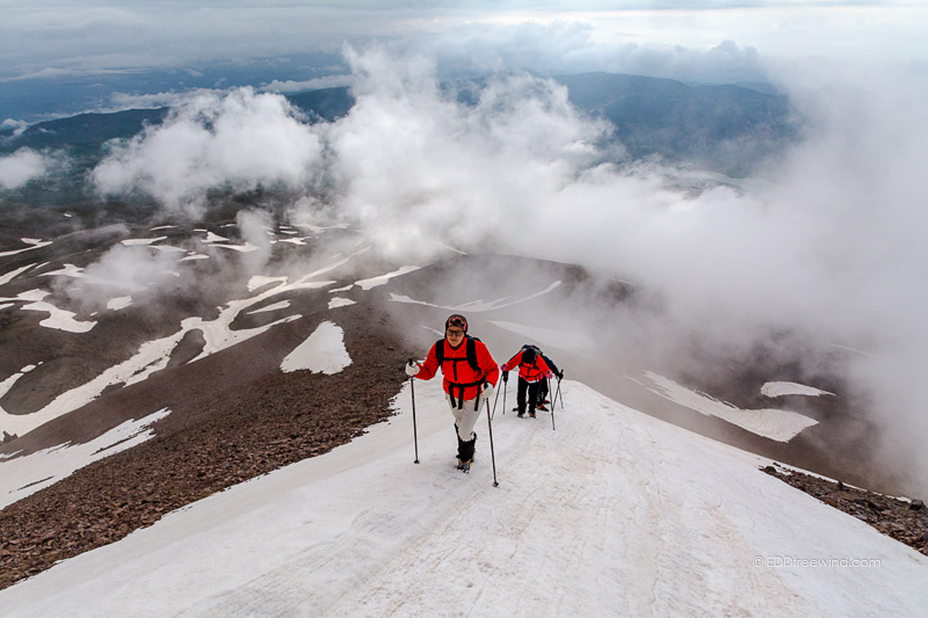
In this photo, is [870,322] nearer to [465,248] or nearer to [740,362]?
[740,362]

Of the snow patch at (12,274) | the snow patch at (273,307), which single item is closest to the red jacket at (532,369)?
the snow patch at (273,307)

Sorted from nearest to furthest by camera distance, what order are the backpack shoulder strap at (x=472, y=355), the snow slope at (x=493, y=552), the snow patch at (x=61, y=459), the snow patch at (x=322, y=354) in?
the snow slope at (x=493, y=552), the backpack shoulder strap at (x=472, y=355), the snow patch at (x=61, y=459), the snow patch at (x=322, y=354)

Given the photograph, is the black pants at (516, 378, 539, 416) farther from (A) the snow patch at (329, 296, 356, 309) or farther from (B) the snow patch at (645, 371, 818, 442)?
(A) the snow patch at (329, 296, 356, 309)

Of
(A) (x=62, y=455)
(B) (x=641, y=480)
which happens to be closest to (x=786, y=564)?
(B) (x=641, y=480)

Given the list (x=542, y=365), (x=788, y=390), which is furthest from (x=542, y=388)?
(x=788, y=390)

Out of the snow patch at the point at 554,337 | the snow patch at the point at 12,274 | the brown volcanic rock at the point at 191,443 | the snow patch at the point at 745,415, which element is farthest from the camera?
the snow patch at the point at 12,274

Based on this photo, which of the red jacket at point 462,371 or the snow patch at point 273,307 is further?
the snow patch at point 273,307

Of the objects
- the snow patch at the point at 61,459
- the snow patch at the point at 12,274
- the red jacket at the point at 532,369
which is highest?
the red jacket at the point at 532,369

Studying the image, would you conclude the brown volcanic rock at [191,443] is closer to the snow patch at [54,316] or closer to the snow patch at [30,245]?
the snow patch at [54,316]
